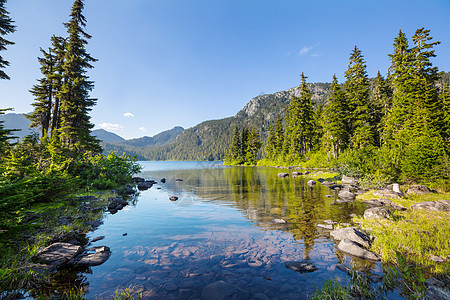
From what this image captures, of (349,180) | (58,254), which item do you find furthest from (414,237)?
(349,180)

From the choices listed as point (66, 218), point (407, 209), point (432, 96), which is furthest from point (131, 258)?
point (432, 96)

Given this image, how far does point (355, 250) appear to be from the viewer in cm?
658

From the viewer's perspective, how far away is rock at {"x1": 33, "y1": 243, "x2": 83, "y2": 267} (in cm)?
594

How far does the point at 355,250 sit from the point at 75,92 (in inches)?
1121

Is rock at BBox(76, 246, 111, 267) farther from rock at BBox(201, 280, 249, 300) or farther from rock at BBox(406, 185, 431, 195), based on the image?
rock at BBox(406, 185, 431, 195)

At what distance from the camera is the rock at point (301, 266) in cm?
584

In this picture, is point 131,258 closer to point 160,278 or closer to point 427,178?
point 160,278

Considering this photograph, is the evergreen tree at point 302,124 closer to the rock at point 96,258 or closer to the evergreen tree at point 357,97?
the evergreen tree at point 357,97

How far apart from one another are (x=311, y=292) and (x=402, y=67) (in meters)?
36.6

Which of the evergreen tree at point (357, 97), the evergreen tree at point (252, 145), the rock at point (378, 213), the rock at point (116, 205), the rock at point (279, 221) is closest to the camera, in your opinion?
the rock at point (378, 213)

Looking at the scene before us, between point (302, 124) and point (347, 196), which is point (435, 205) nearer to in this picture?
point (347, 196)

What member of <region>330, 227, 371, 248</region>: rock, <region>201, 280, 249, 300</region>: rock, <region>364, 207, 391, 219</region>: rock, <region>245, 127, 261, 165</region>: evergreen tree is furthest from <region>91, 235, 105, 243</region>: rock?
<region>245, 127, 261, 165</region>: evergreen tree

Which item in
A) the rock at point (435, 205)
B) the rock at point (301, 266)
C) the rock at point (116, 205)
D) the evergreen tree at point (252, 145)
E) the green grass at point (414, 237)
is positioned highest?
the evergreen tree at point (252, 145)

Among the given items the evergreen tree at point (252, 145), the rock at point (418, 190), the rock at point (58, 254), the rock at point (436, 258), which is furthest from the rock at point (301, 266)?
the evergreen tree at point (252, 145)
